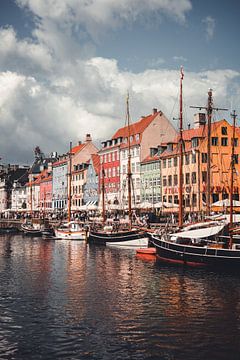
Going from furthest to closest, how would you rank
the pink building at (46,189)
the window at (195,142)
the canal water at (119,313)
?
the pink building at (46,189), the window at (195,142), the canal water at (119,313)

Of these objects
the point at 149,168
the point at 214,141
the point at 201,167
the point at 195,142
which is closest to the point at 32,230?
the point at 149,168

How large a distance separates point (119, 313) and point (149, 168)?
238 feet

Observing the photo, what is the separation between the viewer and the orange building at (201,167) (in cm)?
8256

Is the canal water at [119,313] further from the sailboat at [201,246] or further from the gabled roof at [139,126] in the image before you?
the gabled roof at [139,126]

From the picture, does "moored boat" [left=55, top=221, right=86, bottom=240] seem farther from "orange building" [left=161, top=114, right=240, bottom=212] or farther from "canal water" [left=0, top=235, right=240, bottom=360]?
"canal water" [left=0, top=235, right=240, bottom=360]

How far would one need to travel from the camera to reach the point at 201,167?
3302 inches

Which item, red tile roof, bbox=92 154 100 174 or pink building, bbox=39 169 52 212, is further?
pink building, bbox=39 169 52 212

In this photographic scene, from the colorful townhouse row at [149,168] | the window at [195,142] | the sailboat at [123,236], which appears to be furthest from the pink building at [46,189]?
the sailboat at [123,236]

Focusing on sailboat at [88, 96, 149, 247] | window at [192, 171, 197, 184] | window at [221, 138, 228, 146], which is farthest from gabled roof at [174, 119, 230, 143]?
sailboat at [88, 96, 149, 247]

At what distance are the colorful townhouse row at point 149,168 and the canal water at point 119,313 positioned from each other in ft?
85.8

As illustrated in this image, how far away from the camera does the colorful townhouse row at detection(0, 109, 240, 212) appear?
3302 inches

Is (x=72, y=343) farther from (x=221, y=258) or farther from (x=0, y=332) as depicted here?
(x=221, y=258)

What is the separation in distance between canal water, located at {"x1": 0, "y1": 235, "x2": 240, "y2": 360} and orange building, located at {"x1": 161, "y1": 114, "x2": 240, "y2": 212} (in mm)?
37858

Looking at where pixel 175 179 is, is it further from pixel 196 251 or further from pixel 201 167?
pixel 196 251
